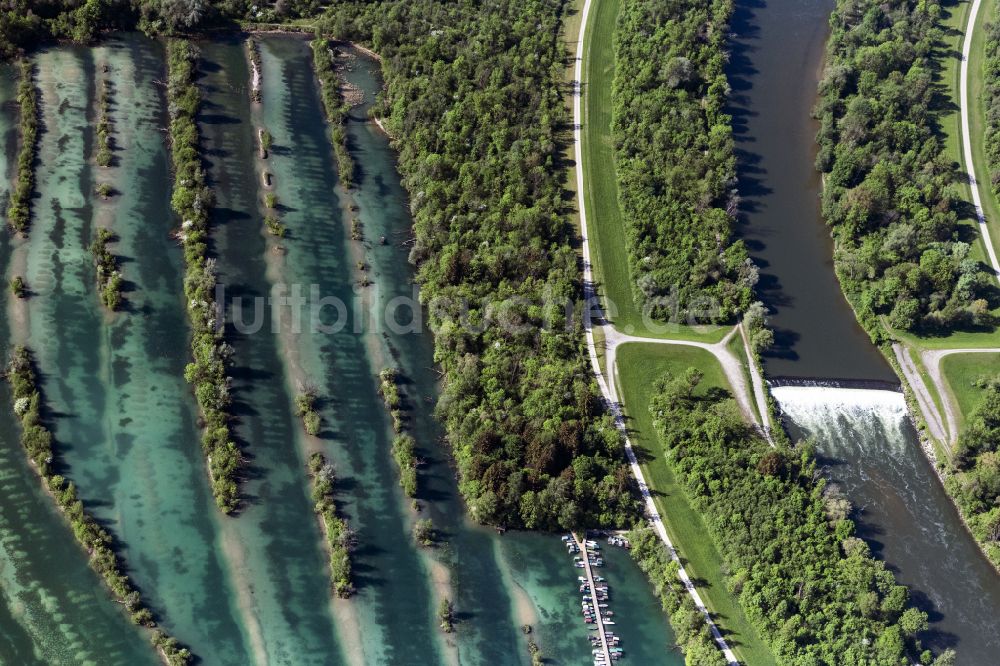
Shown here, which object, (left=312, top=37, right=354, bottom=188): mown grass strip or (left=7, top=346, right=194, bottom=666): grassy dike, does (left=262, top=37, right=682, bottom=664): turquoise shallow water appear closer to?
(left=312, top=37, right=354, bottom=188): mown grass strip

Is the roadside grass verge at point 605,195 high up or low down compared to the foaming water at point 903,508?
up

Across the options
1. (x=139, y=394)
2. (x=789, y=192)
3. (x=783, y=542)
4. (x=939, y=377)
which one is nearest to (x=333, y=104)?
(x=139, y=394)

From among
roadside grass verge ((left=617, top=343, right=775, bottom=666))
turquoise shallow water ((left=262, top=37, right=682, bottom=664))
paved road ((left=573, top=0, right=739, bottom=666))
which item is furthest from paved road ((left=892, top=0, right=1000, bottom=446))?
turquoise shallow water ((left=262, top=37, right=682, bottom=664))

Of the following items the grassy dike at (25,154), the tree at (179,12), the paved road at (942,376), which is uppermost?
the tree at (179,12)

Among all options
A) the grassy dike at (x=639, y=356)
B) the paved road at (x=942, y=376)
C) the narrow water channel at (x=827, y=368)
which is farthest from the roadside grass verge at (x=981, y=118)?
the grassy dike at (x=639, y=356)

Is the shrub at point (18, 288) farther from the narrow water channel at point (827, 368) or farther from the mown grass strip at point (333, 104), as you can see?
the narrow water channel at point (827, 368)

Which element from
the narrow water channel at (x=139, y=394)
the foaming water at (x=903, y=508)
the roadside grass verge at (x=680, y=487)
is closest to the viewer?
the narrow water channel at (x=139, y=394)

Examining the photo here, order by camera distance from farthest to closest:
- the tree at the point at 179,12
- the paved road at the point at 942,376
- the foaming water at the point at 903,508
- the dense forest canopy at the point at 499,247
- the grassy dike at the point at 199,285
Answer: the tree at the point at 179,12 → the paved road at the point at 942,376 → the dense forest canopy at the point at 499,247 → the grassy dike at the point at 199,285 → the foaming water at the point at 903,508

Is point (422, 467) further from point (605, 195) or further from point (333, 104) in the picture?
point (333, 104)

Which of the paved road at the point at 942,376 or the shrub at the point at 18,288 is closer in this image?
the shrub at the point at 18,288
